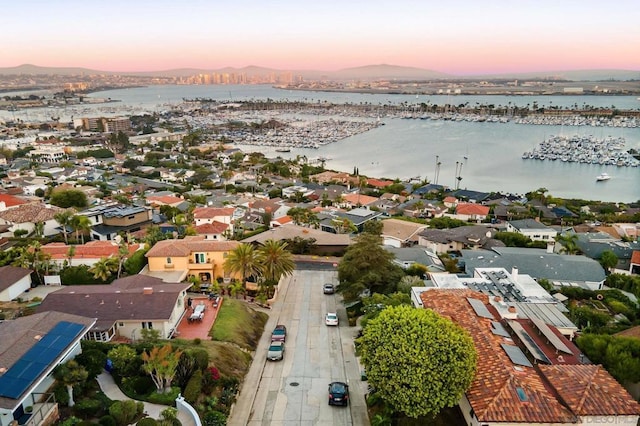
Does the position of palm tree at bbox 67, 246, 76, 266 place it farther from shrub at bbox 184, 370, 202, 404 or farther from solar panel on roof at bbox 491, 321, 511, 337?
solar panel on roof at bbox 491, 321, 511, 337

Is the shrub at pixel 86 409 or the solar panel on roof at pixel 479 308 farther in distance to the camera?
the solar panel on roof at pixel 479 308

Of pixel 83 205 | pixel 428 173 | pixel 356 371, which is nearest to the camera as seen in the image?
pixel 356 371

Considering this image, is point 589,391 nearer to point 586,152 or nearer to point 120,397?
point 120,397

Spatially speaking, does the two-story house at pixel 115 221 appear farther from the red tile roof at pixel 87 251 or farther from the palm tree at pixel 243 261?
the palm tree at pixel 243 261

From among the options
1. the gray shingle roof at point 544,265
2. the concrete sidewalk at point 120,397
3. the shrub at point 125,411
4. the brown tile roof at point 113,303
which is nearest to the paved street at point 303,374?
the concrete sidewalk at point 120,397

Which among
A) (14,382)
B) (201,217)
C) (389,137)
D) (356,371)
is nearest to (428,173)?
(389,137)

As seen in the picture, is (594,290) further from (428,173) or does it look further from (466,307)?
(428,173)
